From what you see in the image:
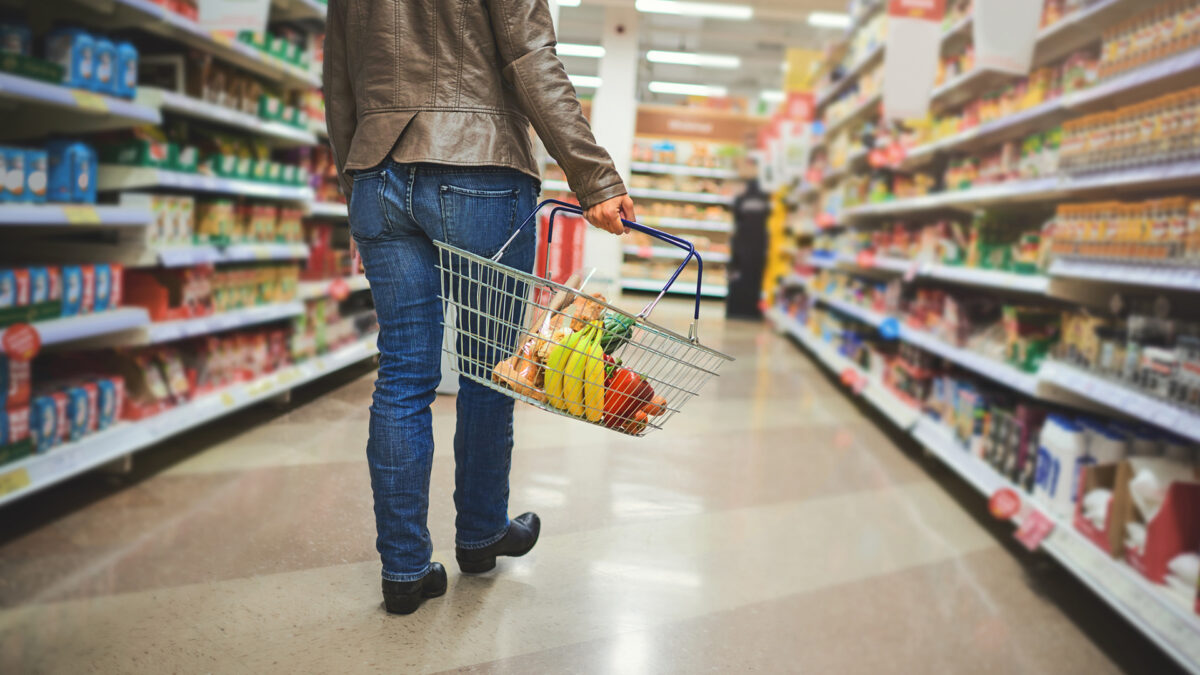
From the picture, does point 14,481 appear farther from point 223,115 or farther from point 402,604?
point 402,604

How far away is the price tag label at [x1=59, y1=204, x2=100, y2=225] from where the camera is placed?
2.22 metres

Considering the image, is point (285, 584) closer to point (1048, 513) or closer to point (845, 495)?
point (1048, 513)

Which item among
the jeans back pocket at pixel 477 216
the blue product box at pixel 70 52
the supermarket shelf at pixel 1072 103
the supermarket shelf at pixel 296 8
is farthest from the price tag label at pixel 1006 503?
the blue product box at pixel 70 52

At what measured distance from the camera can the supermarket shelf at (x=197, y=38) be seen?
96.2 inches

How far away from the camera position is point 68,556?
1985mm

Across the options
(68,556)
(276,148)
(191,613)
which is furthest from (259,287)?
(191,613)

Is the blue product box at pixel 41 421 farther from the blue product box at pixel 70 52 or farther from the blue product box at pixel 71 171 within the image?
the blue product box at pixel 70 52

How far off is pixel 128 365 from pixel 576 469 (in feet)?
6.75

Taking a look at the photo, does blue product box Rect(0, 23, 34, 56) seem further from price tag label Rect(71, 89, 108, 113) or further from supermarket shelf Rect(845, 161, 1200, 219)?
supermarket shelf Rect(845, 161, 1200, 219)

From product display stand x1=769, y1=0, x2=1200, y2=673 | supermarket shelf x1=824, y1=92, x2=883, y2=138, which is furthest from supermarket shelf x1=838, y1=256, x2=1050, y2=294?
supermarket shelf x1=824, y1=92, x2=883, y2=138

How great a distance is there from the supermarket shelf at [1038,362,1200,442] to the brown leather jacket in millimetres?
1599

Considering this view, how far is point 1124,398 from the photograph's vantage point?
7.14ft

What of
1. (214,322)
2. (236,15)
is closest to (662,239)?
(236,15)

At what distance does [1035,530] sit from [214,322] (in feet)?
8.59
